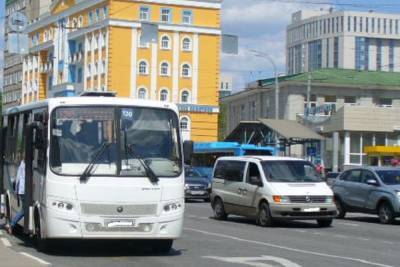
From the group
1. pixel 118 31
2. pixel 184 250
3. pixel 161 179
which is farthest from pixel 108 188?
pixel 118 31

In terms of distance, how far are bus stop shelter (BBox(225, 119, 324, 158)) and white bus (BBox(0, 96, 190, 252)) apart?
35956 millimetres

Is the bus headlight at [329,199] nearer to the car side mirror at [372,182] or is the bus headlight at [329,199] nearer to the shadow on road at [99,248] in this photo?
the car side mirror at [372,182]

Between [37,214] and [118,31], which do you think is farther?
[118,31]

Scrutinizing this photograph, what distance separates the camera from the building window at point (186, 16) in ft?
295

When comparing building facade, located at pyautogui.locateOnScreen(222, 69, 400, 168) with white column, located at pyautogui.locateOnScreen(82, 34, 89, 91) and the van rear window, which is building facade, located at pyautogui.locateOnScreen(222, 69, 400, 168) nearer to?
white column, located at pyautogui.locateOnScreen(82, 34, 89, 91)

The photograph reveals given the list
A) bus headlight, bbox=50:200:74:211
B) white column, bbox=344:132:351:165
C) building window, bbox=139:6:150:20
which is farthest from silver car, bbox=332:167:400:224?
building window, bbox=139:6:150:20

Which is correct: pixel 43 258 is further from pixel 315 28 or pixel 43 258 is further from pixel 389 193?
pixel 315 28

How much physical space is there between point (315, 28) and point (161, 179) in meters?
90.3

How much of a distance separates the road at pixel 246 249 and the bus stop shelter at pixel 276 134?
28.5m

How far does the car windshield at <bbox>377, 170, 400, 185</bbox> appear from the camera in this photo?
2659cm

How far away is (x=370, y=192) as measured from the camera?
87.6 feet

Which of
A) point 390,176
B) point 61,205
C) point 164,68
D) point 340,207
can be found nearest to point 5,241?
point 61,205

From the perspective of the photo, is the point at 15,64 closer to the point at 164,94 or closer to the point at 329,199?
the point at 164,94

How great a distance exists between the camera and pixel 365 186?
2698 cm
